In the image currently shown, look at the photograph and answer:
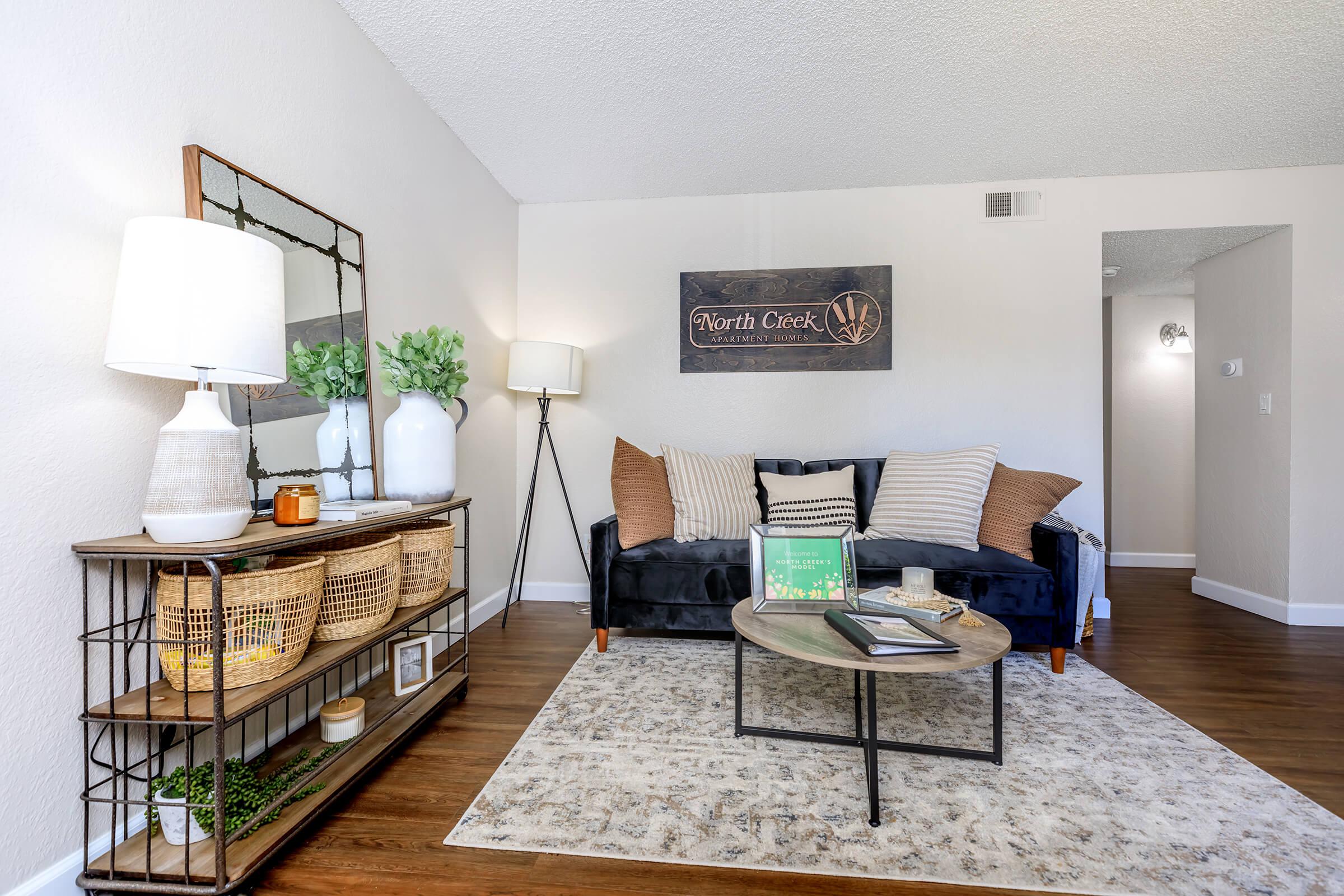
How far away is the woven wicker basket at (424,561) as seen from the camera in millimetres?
1912

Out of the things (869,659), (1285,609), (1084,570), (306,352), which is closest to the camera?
(869,659)

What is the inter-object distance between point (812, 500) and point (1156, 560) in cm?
369

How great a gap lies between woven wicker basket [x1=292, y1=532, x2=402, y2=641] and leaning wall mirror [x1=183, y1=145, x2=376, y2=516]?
300 millimetres

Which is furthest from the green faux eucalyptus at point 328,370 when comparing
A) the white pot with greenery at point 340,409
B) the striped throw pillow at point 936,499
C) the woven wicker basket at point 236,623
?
the striped throw pillow at point 936,499

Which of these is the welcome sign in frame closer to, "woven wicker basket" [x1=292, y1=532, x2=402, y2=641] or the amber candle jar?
"woven wicker basket" [x1=292, y1=532, x2=402, y2=641]

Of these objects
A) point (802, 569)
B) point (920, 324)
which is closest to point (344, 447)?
point (802, 569)

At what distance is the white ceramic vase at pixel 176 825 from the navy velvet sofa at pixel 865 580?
1639 millimetres

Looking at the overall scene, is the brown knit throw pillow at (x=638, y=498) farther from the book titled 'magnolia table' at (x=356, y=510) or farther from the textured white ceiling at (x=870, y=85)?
the textured white ceiling at (x=870, y=85)

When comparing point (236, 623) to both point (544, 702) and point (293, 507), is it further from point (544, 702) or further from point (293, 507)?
point (544, 702)

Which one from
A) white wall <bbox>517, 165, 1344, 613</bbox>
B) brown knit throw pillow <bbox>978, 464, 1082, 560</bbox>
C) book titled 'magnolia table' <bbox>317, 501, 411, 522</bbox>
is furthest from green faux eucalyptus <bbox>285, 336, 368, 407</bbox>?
brown knit throw pillow <bbox>978, 464, 1082, 560</bbox>

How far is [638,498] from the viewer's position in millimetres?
2945

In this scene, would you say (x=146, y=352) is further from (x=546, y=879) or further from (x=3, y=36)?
(x=546, y=879)

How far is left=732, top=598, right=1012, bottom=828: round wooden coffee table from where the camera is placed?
145cm

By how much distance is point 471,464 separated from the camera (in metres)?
3.16
